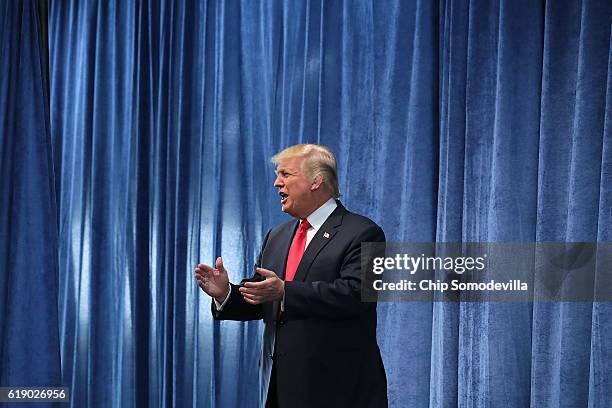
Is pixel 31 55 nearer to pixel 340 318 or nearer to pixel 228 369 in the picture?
pixel 228 369

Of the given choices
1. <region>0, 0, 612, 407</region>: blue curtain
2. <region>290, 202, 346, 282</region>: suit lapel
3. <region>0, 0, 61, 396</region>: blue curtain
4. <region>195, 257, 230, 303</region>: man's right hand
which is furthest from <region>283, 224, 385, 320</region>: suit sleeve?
<region>0, 0, 61, 396</region>: blue curtain

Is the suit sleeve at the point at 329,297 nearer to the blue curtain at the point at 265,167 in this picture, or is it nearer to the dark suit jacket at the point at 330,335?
the dark suit jacket at the point at 330,335

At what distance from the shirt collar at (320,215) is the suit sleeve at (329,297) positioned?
199mm

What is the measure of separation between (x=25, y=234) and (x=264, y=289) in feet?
5.61

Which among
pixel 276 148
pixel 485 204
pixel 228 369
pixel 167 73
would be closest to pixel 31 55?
pixel 167 73

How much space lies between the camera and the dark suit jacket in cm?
238

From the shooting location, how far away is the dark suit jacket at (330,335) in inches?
93.9

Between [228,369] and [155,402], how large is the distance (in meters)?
0.47

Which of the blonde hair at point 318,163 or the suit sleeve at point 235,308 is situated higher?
the blonde hair at point 318,163

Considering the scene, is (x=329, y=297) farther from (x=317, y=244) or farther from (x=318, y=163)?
(x=318, y=163)

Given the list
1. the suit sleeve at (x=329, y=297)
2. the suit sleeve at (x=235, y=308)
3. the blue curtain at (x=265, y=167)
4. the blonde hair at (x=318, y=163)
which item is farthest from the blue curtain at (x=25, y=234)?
the suit sleeve at (x=329, y=297)

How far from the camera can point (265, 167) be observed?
384 cm

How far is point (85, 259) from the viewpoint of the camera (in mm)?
4453

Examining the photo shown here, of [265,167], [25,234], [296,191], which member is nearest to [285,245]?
[296,191]
